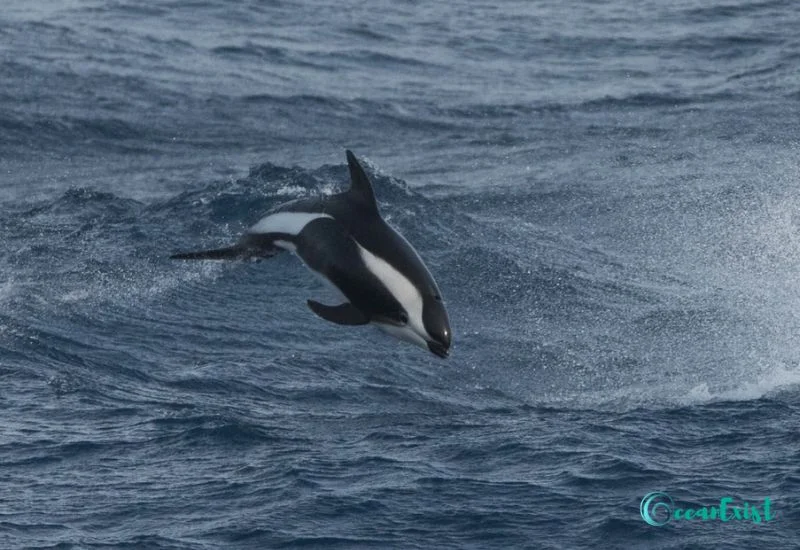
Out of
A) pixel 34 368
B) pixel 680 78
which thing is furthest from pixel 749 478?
pixel 680 78

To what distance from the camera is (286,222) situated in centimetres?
1048

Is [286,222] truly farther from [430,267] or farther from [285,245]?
[430,267]

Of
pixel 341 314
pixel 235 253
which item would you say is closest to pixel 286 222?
pixel 235 253

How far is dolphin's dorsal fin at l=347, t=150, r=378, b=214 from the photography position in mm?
10320

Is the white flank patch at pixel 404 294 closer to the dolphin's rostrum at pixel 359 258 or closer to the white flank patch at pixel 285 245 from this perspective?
the dolphin's rostrum at pixel 359 258

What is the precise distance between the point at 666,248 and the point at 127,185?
9.97 m

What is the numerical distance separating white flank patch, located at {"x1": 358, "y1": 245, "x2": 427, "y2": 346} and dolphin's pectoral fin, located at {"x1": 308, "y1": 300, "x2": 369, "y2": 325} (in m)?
0.23

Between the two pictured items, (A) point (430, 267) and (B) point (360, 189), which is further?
(A) point (430, 267)

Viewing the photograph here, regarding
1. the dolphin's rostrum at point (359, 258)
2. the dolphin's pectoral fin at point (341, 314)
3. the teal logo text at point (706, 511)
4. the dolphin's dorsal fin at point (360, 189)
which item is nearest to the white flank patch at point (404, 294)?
the dolphin's rostrum at point (359, 258)

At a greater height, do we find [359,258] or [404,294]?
[359,258]

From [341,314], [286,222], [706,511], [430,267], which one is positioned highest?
[286,222]

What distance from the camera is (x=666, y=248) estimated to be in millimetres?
25250

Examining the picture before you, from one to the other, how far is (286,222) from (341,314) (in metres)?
0.95

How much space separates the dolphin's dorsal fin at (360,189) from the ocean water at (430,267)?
4084 millimetres
